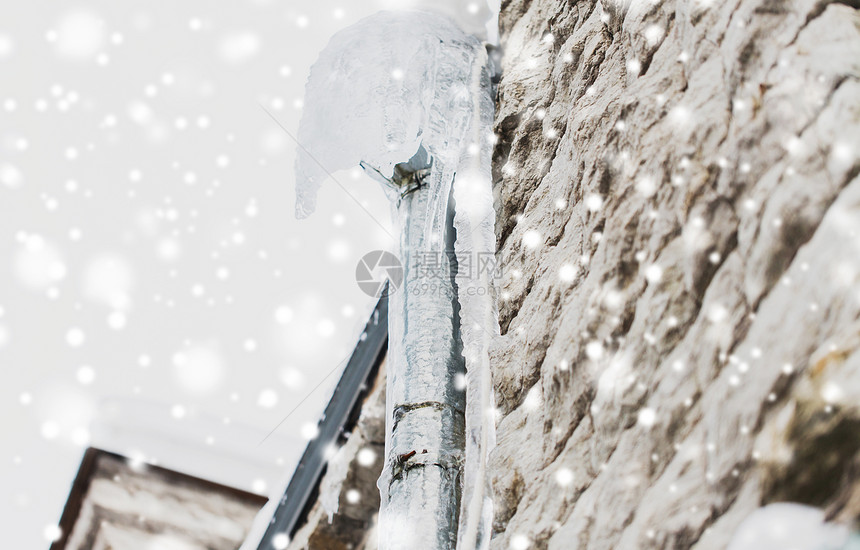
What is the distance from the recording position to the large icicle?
1.37 meters

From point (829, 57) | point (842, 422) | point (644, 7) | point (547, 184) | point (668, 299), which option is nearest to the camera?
point (842, 422)

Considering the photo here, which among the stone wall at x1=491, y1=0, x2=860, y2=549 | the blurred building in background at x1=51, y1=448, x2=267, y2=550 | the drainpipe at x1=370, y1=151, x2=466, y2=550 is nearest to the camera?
the stone wall at x1=491, y1=0, x2=860, y2=549

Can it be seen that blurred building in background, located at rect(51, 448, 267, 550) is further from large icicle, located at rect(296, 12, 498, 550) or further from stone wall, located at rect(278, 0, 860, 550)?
stone wall, located at rect(278, 0, 860, 550)

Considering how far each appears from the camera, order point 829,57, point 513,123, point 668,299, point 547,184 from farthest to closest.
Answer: point 513,123 < point 547,184 < point 668,299 < point 829,57

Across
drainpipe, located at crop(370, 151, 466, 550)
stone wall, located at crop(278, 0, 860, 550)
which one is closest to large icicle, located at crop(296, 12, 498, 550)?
drainpipe, located at crop(370, 151, 466, 550)

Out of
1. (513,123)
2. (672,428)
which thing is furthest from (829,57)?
(513,123)

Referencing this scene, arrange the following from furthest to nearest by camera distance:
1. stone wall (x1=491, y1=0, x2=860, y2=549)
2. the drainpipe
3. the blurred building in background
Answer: the blurred building in background < the drainpipe < stone wall (x1=491, y1=0, x2=860, y2=549)

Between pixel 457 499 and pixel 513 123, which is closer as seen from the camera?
pixel 457 499

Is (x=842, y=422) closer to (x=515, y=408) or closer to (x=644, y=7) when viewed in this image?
(x=515, y=408)

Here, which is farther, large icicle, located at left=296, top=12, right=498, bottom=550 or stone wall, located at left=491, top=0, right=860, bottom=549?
large icicle, located at left=296, top=12, right=498, bottom=550

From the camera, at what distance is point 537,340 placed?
3.73 ft

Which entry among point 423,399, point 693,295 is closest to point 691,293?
point 693,295

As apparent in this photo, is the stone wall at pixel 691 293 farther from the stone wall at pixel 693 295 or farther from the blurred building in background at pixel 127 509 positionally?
the blurred building in background at pixel 127 509

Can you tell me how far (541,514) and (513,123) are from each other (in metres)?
1.01
